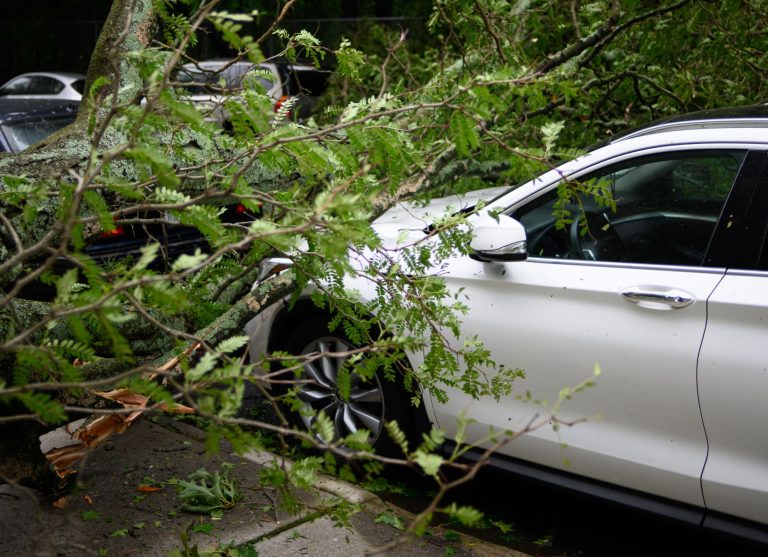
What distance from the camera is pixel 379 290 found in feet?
11.0

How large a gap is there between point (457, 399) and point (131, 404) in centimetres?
144

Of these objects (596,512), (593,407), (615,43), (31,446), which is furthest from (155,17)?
(615,43)

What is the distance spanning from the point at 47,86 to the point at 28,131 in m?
11.6

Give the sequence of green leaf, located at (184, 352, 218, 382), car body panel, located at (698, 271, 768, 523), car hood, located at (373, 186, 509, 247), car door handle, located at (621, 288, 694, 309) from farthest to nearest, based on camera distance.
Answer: car hood, located at (373, 186, 509, 247)
car door handle, located at (621, 288, 694, 309)
car body panel, located at (698, 271, 768, 523)
green leaf, located at (184, 352, 218, 382)

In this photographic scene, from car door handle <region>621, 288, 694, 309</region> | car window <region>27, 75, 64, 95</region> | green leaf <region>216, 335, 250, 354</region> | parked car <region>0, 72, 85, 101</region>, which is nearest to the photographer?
green leaf <region>216, 335, 250, 354</region>

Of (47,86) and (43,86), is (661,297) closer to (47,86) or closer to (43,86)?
(47,86)

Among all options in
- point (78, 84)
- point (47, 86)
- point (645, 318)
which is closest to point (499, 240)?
point (645, 318)

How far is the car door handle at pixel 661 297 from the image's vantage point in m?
3.29

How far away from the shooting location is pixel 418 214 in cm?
477

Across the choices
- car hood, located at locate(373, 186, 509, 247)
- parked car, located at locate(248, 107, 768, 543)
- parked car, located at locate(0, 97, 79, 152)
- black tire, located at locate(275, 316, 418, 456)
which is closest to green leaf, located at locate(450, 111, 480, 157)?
parked car, located at locate(248, 107, 768, 543)

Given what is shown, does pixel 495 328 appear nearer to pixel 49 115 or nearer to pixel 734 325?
pixel 734 325

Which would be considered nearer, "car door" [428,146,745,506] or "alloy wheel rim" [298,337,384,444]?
"car door" [428,146,745,506]

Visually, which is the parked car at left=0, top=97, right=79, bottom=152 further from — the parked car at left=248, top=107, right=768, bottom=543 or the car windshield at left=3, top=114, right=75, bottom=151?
the parked car at left=248, top=107, right=768, bottom=543

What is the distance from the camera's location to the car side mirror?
143 inches
